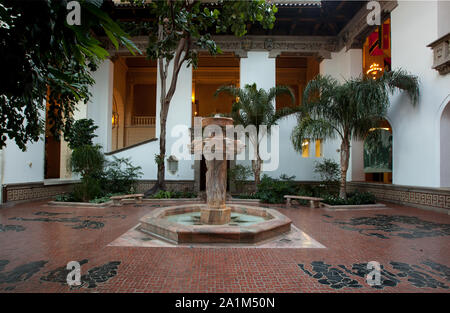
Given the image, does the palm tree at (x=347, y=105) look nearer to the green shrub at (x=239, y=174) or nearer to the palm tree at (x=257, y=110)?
the palm tree at (x=257, y=110)

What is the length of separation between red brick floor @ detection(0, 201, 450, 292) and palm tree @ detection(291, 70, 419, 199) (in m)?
3.61

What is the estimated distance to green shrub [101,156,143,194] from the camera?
11538 millimetres

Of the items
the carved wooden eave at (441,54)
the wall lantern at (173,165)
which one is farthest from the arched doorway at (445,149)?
the wall lantern at (173,165)

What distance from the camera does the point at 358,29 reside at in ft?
37.3

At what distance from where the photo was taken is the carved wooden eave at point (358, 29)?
10.1m

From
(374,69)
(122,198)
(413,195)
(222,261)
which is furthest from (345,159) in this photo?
(122,198)

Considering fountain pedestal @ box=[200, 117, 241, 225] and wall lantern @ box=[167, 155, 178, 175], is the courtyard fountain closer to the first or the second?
fountain pedestal @ box=[200, 117, 241, 225]

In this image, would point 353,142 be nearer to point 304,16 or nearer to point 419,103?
point 419,103

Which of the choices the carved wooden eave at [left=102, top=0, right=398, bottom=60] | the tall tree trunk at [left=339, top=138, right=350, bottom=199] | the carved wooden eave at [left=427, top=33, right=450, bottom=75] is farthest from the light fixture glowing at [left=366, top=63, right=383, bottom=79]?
the tall tree trunk at [left=339, top=138, right=350, bottom=199]

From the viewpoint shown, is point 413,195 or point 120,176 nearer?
point 413,195

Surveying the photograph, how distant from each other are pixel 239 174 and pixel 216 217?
6.16m

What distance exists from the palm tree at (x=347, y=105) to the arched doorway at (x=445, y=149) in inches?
40.2

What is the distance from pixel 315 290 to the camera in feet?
9.11
